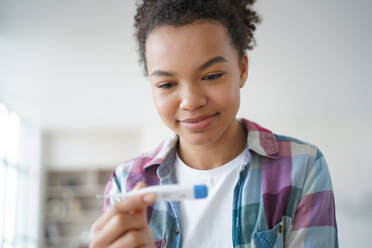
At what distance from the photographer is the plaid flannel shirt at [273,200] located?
0.85 metres

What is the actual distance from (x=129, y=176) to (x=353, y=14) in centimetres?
321

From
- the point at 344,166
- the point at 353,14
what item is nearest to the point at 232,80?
the point at 353,14

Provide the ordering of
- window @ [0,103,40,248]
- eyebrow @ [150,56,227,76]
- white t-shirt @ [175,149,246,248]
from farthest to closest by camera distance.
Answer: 1. window @ [0,103,40,248]
2. white t-shirt @ [175,149,246,248]
3. eyebrow @ [150,56,227,76]

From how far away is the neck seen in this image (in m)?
1.00

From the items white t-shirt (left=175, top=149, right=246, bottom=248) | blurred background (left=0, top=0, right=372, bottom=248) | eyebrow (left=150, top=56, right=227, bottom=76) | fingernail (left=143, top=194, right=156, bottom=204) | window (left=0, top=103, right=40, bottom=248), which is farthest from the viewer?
window (left=0, top=103, right=40, bottom=248)

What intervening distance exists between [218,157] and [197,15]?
0.40 metres

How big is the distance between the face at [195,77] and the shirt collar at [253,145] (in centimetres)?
14

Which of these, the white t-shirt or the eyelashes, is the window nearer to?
the white t-shirt

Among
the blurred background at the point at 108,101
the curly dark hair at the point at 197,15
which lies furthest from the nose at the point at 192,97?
the blurred background at the point at 108,101

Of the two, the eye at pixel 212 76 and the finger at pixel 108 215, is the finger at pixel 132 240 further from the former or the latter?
the eye at pixel 212 76

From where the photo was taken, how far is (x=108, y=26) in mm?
3270

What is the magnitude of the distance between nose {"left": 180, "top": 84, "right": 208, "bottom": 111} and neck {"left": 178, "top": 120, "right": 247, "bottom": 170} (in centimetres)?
20

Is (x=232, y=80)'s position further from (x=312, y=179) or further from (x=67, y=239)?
(x=67, y=239)

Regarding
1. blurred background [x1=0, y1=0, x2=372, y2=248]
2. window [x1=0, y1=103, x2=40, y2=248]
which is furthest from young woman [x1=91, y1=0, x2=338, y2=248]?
window [x1=0, y1=103, x2=40, y2=248]
